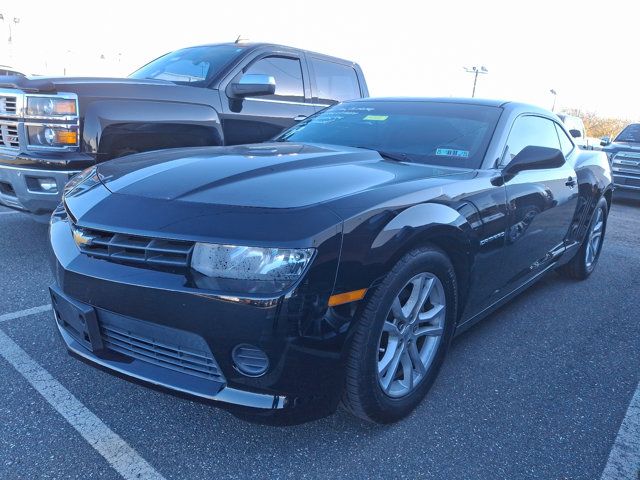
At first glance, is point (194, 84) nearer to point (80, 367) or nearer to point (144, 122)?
point (144, 122)

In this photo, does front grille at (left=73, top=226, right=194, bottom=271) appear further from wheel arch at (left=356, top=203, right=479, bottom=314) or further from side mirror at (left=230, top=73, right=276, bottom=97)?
side mirror at (left=230, top=73, right=276, bottom=97)

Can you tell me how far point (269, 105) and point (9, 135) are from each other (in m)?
2.34

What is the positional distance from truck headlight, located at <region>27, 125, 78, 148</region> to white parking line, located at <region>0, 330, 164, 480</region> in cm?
162

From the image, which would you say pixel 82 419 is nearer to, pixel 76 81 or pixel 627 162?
pixel 76 81

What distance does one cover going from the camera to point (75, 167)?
11.9ft

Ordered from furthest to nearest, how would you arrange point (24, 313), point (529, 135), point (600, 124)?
point (600, 124) → point (529, 135) → point (24, 313)

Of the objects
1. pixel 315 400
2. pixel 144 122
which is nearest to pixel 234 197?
pixel 315 400

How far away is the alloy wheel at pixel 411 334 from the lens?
6.95 feet

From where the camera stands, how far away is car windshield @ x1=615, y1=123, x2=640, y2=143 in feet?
35.1

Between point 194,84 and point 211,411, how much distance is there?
3.34 meters

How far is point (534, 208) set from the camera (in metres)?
3.05

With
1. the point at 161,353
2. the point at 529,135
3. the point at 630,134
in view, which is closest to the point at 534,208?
the point at 529,135

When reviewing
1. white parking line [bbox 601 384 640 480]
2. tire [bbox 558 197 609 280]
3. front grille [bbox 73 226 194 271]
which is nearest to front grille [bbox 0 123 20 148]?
front grille [bbox 73 226 194 271]

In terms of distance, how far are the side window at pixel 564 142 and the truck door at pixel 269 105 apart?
229 cm
